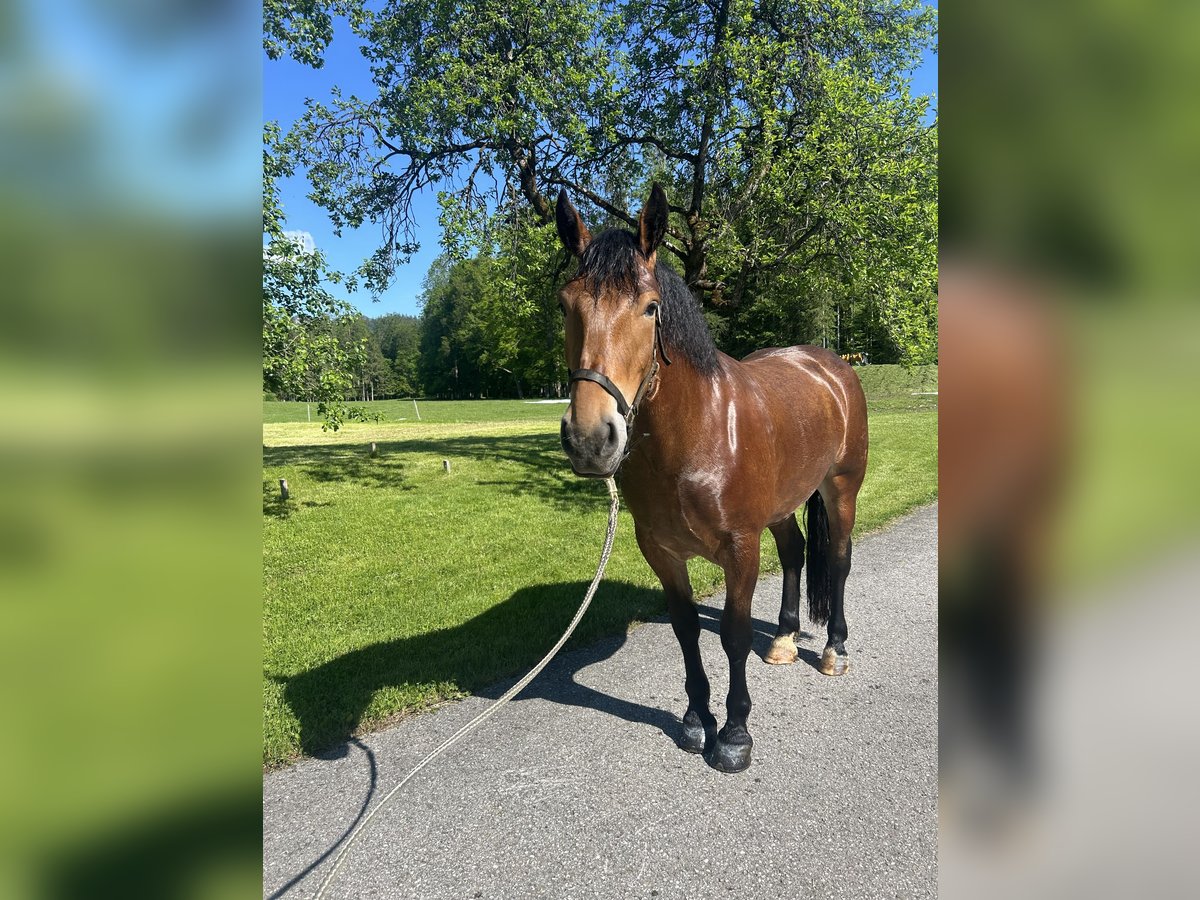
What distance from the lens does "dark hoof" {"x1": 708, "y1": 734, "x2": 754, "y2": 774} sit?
9.88 ft

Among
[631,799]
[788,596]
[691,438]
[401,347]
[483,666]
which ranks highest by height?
[401,347]

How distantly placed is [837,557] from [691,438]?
79.6 inches

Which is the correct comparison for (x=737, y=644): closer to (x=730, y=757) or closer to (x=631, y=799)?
(x=730, y=757)

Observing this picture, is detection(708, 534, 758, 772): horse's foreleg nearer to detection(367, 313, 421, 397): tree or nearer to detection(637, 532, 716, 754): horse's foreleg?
detection(637, 532, 716, 754): horse's foreleg

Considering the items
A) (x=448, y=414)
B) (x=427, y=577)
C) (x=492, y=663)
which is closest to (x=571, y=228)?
(x=492, y=663)

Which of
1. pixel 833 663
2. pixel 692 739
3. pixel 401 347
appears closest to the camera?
pixel 692 739

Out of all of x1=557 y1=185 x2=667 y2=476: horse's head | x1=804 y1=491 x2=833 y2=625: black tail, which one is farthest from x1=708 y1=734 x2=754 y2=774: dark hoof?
x1=557 y1=185 x2=667 y2=476: horse's head

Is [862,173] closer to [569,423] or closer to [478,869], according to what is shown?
[569,423]

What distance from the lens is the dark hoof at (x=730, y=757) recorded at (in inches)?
119

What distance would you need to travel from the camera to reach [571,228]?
2.64m
